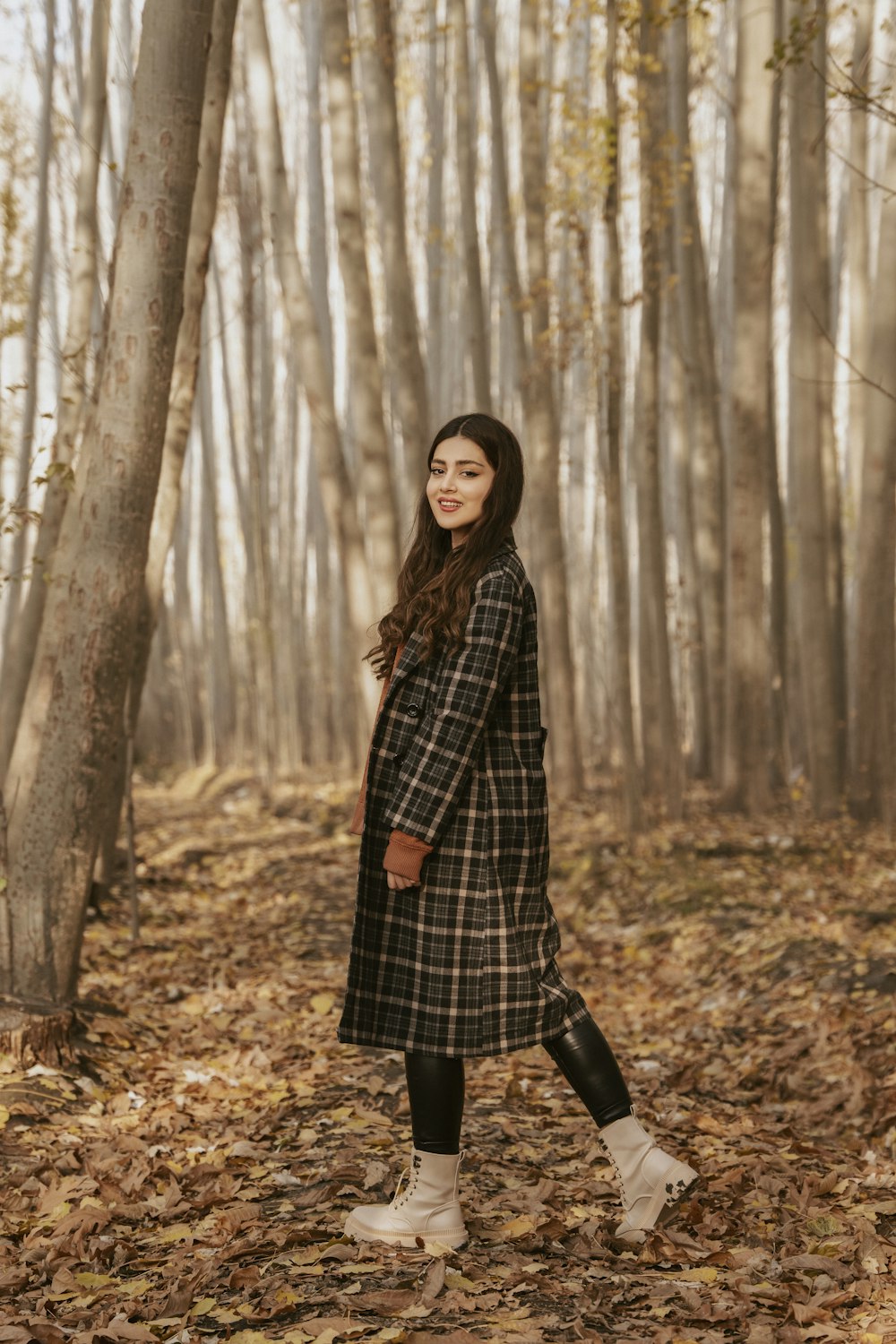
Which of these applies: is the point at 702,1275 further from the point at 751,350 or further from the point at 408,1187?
the point at 751,350

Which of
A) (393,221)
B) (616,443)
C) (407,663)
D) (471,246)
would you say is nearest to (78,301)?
(393,221)

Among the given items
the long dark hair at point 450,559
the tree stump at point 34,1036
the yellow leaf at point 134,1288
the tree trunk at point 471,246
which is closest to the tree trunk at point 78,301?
the tree stump at point 34,1036

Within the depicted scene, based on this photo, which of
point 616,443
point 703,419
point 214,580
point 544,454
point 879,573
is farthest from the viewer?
point 214,580

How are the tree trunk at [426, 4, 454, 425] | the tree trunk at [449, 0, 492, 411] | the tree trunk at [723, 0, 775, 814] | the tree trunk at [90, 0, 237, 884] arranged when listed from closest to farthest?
the tree trunk at [90, 0, 237, 884] → the tree trunk at [723, 0, 775, 814] → the tree trunk at [449, 0, 492, 411] → the tree trunk at [426, 4, 454, 425]

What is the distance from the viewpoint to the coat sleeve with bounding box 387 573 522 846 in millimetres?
2527

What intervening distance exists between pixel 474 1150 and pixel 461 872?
119 centimetres

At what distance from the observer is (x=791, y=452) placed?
575 inches

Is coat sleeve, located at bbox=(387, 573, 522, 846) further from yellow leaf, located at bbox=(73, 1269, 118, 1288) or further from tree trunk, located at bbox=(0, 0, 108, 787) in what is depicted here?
tree trunk, located at bbox=(0, 0, 108, 787)

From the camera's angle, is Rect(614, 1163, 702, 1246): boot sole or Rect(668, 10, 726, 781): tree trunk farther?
Rect(668, 10, 726, 781): tree trunk

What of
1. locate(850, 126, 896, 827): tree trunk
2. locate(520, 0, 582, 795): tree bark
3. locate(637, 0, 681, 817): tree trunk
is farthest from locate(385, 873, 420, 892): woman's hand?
locate(520, 0, 582, 795): tree bark

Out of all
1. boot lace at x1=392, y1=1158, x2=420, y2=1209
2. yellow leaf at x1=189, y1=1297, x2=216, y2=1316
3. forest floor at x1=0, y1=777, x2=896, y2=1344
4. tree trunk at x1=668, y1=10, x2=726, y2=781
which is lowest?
forest floor at x1=0, y1=777, x2=896, y2=1344

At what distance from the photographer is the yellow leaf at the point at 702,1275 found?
100 inches

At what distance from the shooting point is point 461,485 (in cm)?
273

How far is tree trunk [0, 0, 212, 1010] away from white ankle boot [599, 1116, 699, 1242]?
79.6 inches
